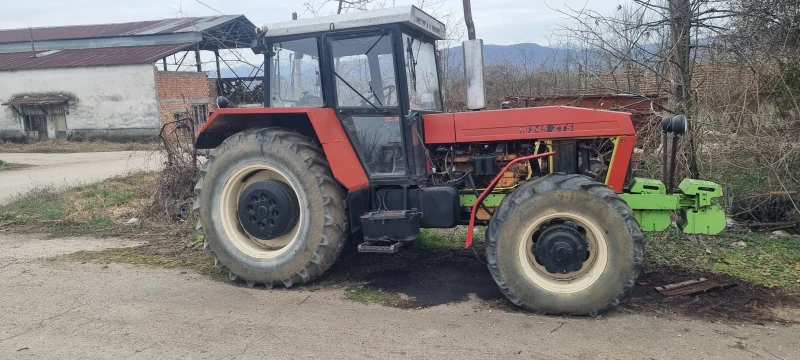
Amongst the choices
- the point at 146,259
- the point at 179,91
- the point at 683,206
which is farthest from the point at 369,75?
the point at 179,91

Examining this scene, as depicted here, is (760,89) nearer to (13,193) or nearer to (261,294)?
(261,294)

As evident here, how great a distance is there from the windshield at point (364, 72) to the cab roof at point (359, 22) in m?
0.13

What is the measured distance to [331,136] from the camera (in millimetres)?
5160

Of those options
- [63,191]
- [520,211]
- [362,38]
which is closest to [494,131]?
[520,211]

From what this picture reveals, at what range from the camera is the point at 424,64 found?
563 centimetres

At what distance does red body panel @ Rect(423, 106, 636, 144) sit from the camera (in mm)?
4871

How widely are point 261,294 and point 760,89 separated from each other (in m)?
5.96

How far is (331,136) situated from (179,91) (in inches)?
843

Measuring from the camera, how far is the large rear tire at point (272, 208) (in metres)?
5.09

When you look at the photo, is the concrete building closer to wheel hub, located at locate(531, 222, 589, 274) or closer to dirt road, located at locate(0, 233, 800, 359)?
dirt road, located at locate(0, 233, 800, 359)

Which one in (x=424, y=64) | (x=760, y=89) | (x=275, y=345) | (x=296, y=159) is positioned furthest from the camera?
(x=760, y=89)

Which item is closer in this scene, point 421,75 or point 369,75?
point 369,75

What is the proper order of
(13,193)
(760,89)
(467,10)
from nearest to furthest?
(760,89)
(467,10)
(13,193)

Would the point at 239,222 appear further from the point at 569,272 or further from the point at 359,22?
the point at 569,272
